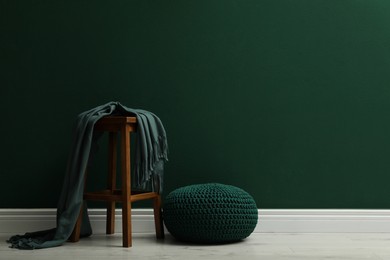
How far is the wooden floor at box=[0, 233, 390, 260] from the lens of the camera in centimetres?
251

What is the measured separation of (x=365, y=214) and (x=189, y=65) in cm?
121

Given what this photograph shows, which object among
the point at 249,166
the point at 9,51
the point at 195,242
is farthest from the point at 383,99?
the point at 9,51

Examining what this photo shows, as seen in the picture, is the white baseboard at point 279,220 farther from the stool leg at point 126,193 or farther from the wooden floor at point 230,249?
the stool leg at point 126,193

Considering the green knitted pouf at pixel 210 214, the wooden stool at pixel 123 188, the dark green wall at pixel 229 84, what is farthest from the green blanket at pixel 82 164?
the dark green wall at pixel 229 84

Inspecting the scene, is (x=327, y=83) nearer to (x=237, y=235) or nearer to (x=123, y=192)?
(x=237, y=235)

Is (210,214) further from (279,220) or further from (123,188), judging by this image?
(279,220)

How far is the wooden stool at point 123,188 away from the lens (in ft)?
8.96

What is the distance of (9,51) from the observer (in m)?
3.22

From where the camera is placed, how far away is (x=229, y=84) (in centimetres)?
325

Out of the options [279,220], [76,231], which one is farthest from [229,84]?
[76,231]

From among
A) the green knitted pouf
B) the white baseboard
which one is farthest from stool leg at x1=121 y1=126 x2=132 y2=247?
the white baseboard

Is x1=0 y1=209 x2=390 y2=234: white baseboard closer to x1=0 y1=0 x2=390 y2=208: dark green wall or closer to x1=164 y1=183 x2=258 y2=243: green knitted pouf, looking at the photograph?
x1=0 y1=0 x2=390 y2=208: dark green wall

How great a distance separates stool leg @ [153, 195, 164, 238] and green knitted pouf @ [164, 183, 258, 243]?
3.1 inches

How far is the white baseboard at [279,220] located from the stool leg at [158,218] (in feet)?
0.66
